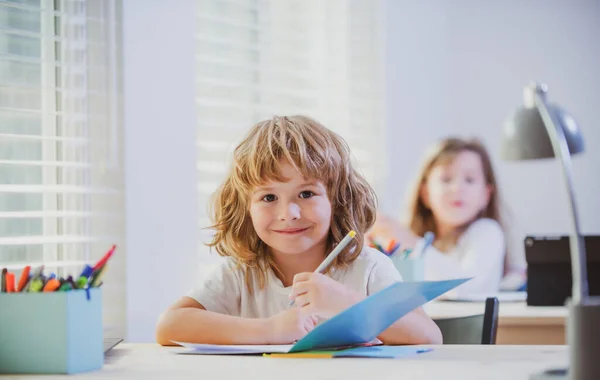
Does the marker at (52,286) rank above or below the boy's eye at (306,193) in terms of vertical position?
below

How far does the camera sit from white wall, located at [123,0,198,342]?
2.91 m

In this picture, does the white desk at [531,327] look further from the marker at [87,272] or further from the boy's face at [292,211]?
the marker at [87,272]

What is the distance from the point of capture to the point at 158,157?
3012 mm

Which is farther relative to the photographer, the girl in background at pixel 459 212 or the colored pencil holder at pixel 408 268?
the girl in background at pixel 459 212

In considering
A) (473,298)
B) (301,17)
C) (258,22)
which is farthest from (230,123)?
(473,298)

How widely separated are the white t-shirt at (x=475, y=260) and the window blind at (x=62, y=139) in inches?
42.0

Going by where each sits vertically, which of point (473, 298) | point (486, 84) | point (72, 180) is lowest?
point (473, 298)

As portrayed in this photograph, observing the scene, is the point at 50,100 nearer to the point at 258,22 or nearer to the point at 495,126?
the point at 258,22

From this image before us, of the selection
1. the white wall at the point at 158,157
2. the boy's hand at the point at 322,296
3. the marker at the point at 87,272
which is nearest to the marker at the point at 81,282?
the marker at the point at 87,272

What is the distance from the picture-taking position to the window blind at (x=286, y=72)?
3.48 metres

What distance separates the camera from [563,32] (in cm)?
502

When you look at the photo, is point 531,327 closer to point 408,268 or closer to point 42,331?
point 408,268

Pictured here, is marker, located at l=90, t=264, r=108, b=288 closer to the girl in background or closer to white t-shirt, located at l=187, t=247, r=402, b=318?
white t-shirt, located at l=187, t=247, r=402, b=318

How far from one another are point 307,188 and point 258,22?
209cm
